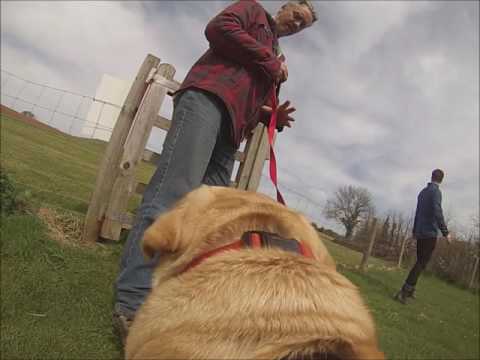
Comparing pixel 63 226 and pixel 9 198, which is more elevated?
pixel 9 198

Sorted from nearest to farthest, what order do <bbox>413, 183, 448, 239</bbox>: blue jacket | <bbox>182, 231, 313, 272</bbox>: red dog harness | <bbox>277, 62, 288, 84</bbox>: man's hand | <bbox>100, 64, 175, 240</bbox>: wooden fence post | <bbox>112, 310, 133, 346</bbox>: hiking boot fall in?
<bbox>182, 231, 313, 272</bbox>: red dog harness → <bbox>112, 310, 133, 346</bbox>: hiking boot → <bbox>277, 62, 288, 84</bbox>: man's hand → <bbox>100, 64, 175, 240</bbox>: wooden fence post → <bbox>413, 183, 448, 239</bbox>: blue jacket

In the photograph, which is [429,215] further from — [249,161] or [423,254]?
[249,161]

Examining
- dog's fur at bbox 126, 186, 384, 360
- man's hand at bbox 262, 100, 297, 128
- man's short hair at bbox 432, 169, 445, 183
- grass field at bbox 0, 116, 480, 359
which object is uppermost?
man's short hair at bbox 432, 169, 445, 183

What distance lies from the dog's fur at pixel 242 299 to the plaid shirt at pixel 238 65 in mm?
1330

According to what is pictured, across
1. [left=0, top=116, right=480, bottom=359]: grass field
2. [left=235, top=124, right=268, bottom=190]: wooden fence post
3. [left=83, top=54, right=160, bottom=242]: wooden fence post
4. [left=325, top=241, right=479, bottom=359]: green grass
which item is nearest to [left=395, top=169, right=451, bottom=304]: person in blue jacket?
[left=325, top=241, right=479, bottom=359]: green grass

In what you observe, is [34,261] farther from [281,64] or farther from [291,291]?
[291,291]

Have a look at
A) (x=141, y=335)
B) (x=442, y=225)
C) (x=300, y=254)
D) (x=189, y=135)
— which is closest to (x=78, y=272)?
(x=189, y=135)

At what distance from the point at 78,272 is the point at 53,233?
60 cm

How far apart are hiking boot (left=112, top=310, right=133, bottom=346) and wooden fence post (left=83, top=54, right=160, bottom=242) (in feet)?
4.76

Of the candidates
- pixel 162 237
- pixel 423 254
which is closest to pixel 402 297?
pixel 423 254

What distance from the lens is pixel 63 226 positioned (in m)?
3.99

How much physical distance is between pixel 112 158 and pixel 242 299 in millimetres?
3218

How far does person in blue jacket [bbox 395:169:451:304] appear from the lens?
8195 mm

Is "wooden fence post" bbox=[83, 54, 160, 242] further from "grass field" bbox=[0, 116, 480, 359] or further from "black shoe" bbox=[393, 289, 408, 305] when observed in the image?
"black shoe" bbox=[393, 289, 408, 305]
